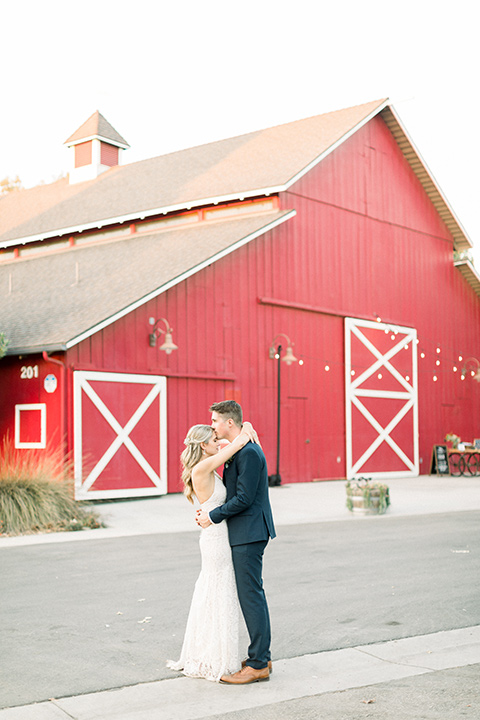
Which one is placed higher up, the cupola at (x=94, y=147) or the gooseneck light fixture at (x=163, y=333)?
the cupola at (x=94, y=147)

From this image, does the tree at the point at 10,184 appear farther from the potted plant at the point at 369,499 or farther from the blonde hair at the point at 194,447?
the blonde hair at the point at 194,447

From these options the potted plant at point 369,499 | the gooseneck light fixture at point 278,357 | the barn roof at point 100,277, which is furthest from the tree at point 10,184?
the potted plant at point 369,499

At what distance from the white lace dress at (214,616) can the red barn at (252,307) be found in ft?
36.8

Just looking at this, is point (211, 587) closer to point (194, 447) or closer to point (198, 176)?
point (194, 447)

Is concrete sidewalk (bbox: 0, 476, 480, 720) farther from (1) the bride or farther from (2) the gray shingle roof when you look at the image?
(2) the gray shingle roof

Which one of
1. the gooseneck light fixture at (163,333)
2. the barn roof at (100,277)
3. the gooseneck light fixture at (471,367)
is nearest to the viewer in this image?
the barn roof at (100,277)

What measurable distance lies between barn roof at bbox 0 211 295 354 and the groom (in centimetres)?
1122

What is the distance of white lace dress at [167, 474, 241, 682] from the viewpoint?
5277 mm

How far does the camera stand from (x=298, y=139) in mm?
25688

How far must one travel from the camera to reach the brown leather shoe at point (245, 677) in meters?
5.21

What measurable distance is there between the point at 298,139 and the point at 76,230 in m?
7.21

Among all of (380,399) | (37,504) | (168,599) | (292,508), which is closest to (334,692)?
(168,599)

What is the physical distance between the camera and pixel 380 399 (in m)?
24.8

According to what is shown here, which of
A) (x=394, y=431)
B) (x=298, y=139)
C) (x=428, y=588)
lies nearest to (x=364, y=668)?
(x=428, y=588)
